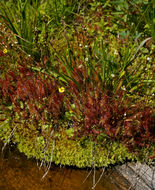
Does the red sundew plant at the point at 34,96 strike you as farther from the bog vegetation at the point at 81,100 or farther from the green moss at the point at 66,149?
the green moss at the point at 66,149

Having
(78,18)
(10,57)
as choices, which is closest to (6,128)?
(10,57)

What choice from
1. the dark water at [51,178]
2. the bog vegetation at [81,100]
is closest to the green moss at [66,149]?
the bog vegetation at [81,100]

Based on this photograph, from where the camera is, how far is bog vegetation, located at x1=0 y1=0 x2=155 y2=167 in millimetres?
2521

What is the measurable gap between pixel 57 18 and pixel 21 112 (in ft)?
4.85

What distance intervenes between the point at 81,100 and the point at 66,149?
24.2 inches

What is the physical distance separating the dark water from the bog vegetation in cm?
14

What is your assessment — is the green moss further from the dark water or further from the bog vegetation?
the dark water

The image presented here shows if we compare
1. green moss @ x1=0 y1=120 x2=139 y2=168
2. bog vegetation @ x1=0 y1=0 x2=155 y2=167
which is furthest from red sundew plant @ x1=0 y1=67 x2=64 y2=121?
green moss @ x1=0 y1=120 x2=139 y2=168

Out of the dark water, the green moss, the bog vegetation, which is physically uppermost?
the bog vegetation

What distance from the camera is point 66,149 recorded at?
8.79 ft

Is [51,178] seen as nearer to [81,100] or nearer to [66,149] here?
[66,149]

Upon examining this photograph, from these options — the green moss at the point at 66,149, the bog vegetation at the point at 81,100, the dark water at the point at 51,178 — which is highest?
the bog vegetation at the point at 81,100

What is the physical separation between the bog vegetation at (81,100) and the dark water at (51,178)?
140 millimetres

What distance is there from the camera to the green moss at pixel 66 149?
2.61 m
